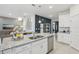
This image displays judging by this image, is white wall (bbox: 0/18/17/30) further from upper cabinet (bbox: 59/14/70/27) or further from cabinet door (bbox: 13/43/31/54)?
upper cabinet (bbox: 59/14/70/27)

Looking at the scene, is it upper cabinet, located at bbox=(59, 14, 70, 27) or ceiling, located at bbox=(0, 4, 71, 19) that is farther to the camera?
upper cabinet, located at bbox=(59, 14, 70, 27)

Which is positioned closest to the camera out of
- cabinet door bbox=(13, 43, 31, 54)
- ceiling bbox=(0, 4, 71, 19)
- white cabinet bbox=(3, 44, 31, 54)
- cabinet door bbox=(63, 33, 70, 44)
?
white cabinet bbox=(3, 44, 31, 54)

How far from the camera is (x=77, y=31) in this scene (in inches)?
155

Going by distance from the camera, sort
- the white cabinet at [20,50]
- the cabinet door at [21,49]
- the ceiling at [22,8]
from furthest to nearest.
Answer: the ceiling at [22,8] < the cabinet door at [21,49] < the white cabinet at [20,50]

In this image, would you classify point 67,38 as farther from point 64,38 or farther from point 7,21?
point 7,21

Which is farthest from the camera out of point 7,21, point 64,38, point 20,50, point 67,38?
point 64,38

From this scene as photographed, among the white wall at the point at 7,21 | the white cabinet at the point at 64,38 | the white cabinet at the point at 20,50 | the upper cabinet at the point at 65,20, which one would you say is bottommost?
the white cabinet at the point at 64,38

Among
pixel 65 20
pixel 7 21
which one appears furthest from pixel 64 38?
pixel 7 21

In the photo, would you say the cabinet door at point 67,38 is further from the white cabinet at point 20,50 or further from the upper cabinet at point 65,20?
the white cabinet at point 20,50

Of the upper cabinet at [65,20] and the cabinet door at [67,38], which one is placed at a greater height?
the upper cabinet at [65,20]

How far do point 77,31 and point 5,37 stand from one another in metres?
3.18

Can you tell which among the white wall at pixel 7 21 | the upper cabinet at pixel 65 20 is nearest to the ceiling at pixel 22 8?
the white wall at pixel 7 21

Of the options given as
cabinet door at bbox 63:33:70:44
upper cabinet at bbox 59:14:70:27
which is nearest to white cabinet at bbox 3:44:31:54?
cabinet door at bbox 63:33:70:44

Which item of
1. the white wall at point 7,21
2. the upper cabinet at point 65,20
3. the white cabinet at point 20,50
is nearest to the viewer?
the white cabinet at point 20,50
